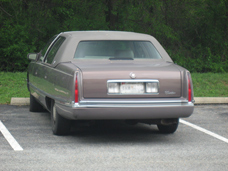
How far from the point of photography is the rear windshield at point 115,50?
812 centimetres

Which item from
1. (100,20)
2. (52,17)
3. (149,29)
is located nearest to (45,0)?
(52,17)

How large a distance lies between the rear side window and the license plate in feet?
6.36

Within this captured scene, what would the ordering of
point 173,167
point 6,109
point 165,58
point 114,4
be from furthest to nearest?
1. point 114,4
2. point 6,109
3. point 165,58
4. point 173,167

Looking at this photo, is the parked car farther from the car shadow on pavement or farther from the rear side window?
the rear side window

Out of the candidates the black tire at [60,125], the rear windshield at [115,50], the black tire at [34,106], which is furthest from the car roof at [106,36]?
the black tire at [34,106]

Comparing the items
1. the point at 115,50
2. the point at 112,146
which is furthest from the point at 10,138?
the point at 115,50

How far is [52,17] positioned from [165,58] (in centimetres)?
1547

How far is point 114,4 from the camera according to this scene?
2189 cm

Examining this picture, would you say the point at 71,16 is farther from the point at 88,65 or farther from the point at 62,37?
the point at 88,65

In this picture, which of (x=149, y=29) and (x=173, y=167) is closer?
(x=173, y=167)

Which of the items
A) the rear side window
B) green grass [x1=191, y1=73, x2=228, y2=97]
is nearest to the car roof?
the rear side window

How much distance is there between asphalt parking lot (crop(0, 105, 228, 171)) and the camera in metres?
6.04

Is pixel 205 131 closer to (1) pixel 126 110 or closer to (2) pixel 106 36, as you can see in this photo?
(1) pixel 126 110

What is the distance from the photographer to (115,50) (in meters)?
8.24
